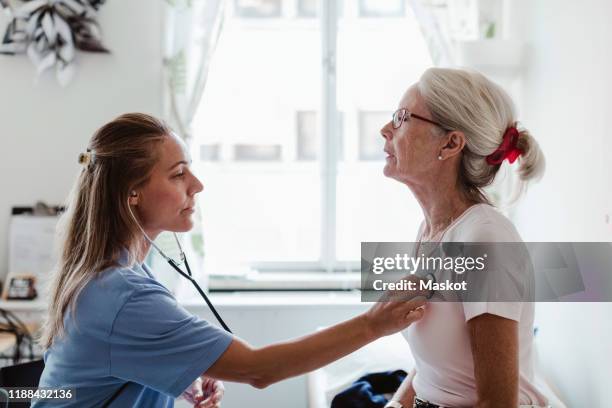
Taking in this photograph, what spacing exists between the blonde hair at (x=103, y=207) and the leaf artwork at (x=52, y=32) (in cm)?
148

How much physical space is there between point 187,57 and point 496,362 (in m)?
1.87

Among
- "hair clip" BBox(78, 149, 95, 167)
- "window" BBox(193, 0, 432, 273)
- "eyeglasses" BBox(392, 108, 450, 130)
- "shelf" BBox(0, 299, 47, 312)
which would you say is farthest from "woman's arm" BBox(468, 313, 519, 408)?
"shelf" BBox(0, 299, 47, 312)

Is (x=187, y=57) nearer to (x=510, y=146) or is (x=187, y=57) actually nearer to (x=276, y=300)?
(x=276, y=300)

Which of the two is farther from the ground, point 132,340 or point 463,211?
point 463,211

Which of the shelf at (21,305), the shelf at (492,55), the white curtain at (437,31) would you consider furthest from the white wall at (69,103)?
the shelf at (492,55)

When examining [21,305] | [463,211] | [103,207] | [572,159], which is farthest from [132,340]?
[21,305]

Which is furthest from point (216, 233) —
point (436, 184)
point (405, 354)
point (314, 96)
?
point (436, 184)

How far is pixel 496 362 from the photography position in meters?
1.21

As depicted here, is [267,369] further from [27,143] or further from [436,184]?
[27,143]

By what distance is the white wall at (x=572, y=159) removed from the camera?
1.81m

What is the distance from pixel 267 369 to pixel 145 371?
8.8 inches

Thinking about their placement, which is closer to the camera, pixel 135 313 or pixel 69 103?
pixel 135 313

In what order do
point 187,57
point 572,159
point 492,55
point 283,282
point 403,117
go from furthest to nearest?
point 283,282, point 187,57, point 492,55, point 572,159, point 403,117

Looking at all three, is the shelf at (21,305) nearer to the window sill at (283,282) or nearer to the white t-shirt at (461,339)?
the window sill at (283,282)
